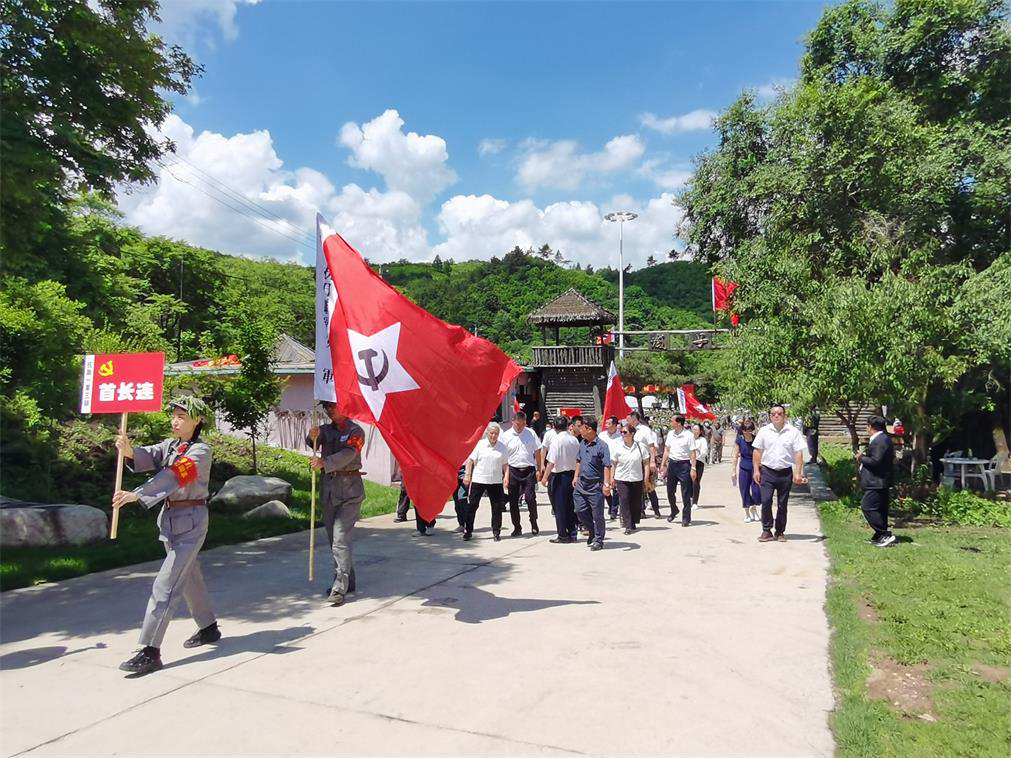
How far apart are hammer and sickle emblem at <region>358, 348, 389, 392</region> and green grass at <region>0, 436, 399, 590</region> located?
4234mm

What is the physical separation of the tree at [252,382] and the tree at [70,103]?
17.8ft

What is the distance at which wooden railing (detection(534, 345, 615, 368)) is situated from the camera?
36375 millimetres

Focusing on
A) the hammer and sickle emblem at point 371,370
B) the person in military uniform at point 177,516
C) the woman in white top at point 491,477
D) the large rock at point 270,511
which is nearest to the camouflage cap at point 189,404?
the person in military uniform at point 177,516

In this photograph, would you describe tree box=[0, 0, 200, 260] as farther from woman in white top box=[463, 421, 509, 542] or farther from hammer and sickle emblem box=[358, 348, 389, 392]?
woman in white top box=[463, 421, 509, 542]

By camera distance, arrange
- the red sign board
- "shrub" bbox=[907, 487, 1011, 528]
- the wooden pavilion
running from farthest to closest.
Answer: the wooden pavilion
"shrub" bbox=[907, 487, 1011, 528]
the red sign board

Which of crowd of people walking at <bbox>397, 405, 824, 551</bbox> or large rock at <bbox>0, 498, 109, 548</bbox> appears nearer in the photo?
large rock at <bbox>0, 498, 109, 548</bbox>

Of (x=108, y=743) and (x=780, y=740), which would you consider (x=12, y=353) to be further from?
(x=780, y=740)

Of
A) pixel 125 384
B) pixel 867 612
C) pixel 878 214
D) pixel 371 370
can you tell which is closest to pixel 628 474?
pixel 867 612

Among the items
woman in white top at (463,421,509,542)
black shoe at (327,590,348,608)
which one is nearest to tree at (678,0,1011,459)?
woman in white top at (463,421,509,542)

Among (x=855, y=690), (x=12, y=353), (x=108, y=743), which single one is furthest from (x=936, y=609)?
(x=12, y=353)

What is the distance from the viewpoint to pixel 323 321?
263 inches

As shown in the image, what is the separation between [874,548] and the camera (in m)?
9.26

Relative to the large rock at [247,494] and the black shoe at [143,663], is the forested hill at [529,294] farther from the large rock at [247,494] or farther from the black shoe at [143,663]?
the black shoe at [143,663]

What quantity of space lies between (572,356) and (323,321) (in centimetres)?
3093
